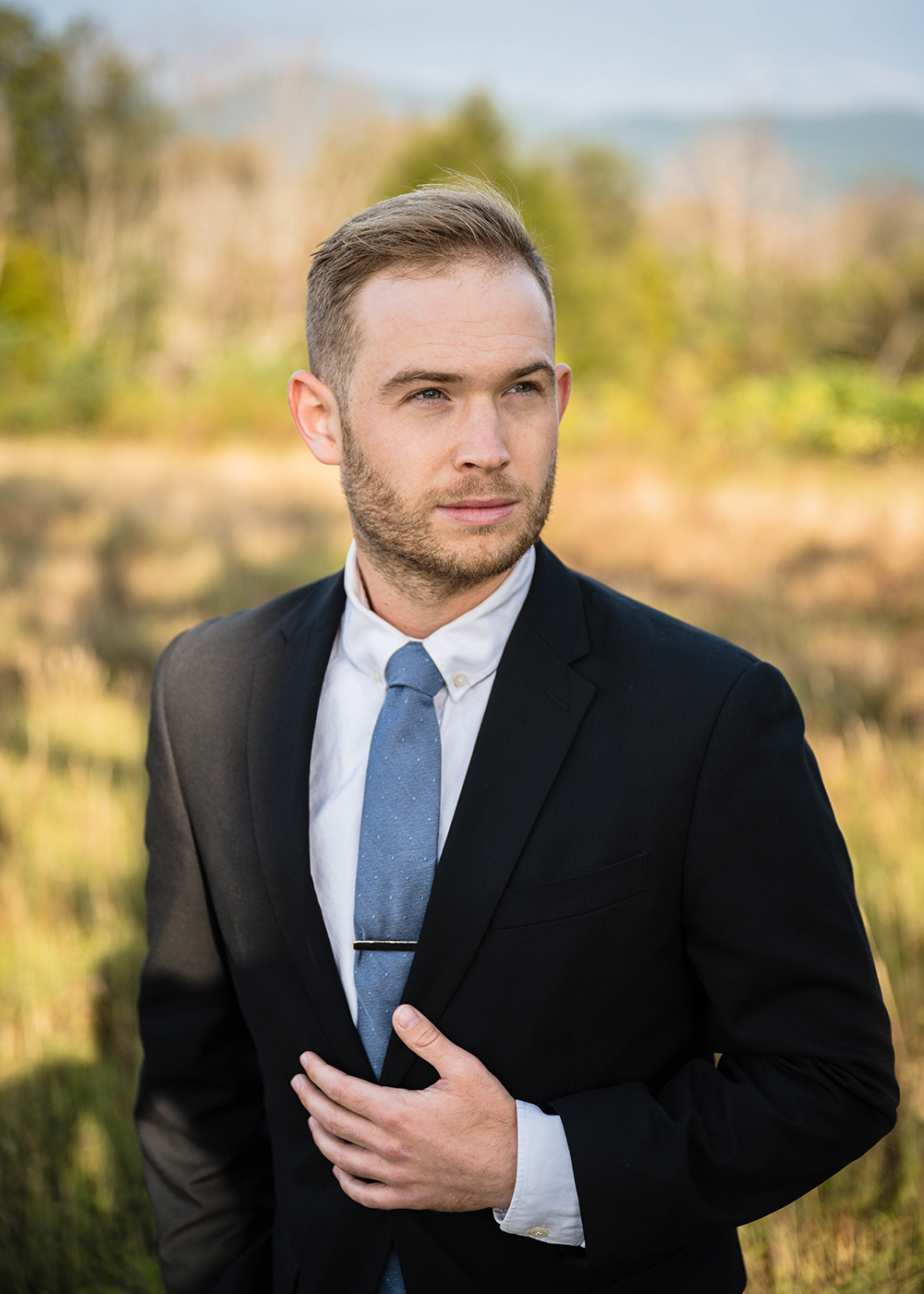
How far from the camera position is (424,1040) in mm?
1229

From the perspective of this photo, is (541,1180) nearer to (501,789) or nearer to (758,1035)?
(758,1035)

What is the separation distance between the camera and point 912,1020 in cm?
293

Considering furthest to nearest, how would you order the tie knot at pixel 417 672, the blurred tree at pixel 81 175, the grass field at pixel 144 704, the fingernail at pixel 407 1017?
1. the blurred tree at pixel 81 175
2. the grass field at pixel 144 704
3. the tie knot at pixel 417 672
4. the fingernail at pixel 407 1017

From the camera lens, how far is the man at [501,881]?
1254 millimetres

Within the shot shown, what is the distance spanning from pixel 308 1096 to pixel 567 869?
19.3 inches

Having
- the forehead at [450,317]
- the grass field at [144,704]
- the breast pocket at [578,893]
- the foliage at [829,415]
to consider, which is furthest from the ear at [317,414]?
the foliage at [829,415]

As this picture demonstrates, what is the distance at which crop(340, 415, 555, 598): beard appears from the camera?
1.37m

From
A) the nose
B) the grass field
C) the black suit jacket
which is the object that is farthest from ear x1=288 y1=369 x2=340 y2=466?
the grass field

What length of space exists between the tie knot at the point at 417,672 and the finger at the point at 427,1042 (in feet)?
1.51

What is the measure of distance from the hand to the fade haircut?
0.96 m

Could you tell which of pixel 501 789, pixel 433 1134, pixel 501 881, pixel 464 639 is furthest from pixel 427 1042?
pixel 464 639

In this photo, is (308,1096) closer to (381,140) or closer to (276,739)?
(276,739)

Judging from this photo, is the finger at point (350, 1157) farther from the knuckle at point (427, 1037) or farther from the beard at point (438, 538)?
the beard at point (438, 538)

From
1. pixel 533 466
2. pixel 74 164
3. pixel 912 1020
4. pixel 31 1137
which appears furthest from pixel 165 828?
pixel 74 164
